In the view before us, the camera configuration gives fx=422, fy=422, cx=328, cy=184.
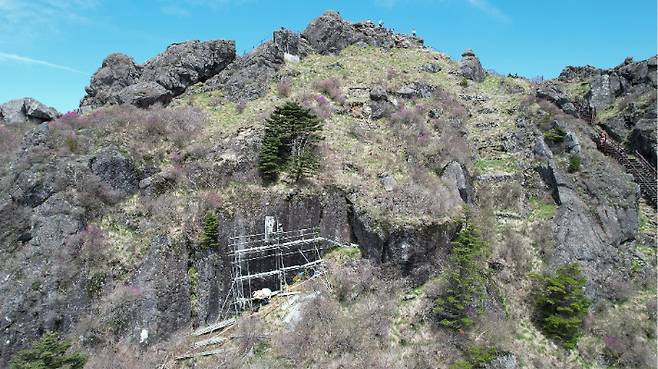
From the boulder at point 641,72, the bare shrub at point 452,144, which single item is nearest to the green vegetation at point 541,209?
the bare shrub at point 452,144

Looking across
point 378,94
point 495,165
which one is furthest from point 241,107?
point 495,165

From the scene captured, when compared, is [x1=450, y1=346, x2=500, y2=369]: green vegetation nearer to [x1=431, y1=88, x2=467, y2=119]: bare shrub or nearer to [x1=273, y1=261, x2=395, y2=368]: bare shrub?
[x1=273, y1=261, x2=395, y2=368]: bare shrub

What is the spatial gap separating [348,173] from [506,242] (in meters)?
9.61

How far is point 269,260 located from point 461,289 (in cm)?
885

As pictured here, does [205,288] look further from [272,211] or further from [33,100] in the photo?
[33,100]

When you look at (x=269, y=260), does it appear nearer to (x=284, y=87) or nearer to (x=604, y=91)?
(x=284, y=87)

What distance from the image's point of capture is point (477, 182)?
28.1m

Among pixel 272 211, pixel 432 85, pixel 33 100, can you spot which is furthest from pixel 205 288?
pixel 432 85

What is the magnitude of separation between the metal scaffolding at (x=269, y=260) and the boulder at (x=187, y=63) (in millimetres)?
18769

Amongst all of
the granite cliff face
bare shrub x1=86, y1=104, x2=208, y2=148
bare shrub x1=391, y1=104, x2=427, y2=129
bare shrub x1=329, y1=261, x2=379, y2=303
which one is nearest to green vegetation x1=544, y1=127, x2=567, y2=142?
the granite cliff face

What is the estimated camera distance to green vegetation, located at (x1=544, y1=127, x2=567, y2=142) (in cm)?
2938

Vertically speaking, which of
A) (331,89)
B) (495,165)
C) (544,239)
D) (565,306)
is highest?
(331,89)

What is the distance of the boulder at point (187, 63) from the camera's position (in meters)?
33.9

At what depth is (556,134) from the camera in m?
29.6
